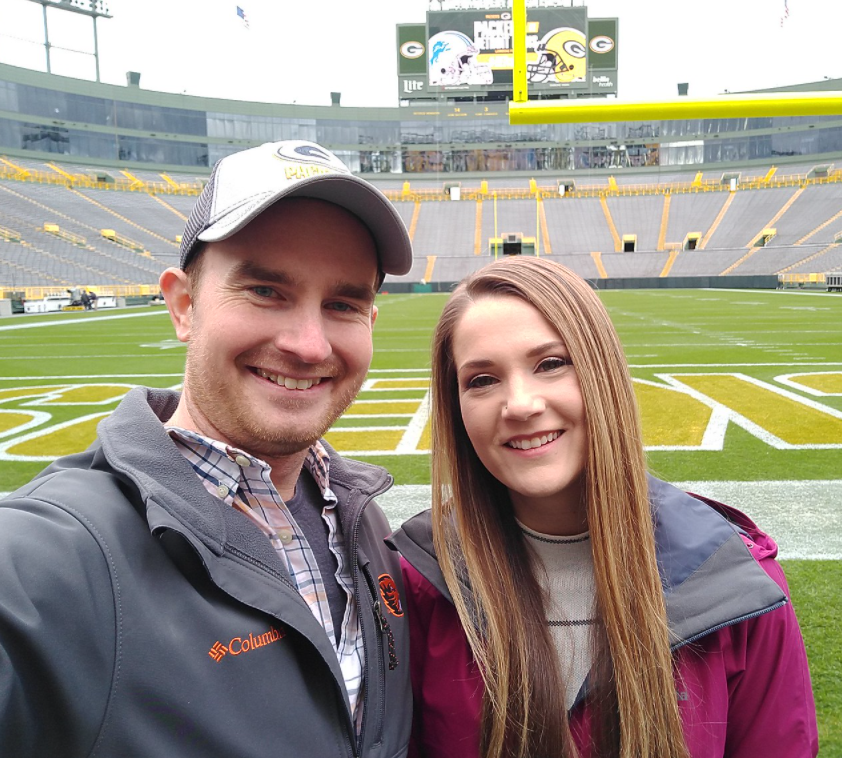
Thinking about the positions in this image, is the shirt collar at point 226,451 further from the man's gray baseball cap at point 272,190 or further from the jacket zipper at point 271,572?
the man's gray baseball cap at point 272,190

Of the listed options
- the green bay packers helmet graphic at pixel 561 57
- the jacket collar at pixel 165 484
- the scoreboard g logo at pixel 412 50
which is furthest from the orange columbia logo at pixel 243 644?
the scoreboard g logo at pixel 412 50

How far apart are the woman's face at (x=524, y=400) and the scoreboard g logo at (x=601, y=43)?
2115 inches

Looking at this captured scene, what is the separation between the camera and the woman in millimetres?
1351

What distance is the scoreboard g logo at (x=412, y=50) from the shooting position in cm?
5209

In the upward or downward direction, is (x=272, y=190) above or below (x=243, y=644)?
above

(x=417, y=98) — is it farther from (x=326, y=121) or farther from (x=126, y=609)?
(x=126, y=609)

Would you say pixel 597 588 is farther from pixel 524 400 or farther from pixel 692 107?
pixel 692 107

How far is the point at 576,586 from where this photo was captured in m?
1.55

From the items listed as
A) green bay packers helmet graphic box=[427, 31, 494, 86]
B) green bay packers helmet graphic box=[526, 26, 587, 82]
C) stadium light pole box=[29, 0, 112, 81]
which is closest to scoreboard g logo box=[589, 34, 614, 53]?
green bay packers helmet graphic box=[526, 26, 587, 82]

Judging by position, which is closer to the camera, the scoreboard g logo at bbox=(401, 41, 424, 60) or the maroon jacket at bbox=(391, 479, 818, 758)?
the maroon jacket at bbox=(391, 479, 818, 758)

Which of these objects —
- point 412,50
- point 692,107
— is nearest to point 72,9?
point 412,50

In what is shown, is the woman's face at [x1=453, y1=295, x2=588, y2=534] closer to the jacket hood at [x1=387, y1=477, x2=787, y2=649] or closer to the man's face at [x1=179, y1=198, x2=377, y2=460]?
the jacket hood at [x1=387, y1=477, x2=787, y2=649]

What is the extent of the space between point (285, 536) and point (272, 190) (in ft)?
2.11

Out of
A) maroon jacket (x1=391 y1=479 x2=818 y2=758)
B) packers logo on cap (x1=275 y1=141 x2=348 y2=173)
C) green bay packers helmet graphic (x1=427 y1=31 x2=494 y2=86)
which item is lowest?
maroon jacket (x1=391 y1=479 x2=818 y2=758)
